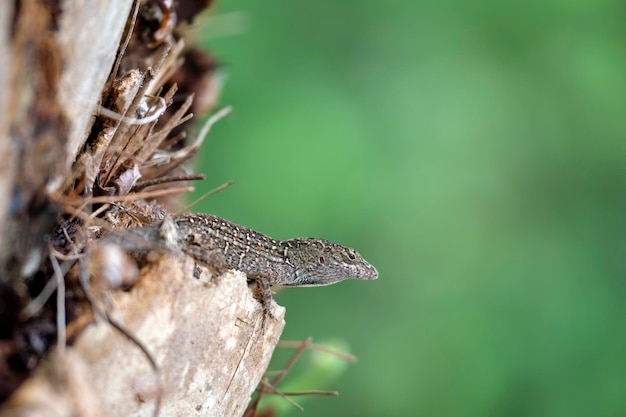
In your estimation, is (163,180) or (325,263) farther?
(325,263)

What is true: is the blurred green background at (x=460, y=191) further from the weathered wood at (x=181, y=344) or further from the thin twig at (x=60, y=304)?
the thin twig at (x=60, y=304)

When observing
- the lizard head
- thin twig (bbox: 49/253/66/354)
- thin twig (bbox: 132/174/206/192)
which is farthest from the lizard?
thin twig (bbox: 49/253/66/354)

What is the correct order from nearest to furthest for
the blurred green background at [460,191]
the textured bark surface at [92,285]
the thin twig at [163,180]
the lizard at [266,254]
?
the textured bark surface at [92,285]
the lizard at [266,254]
the thin twig at [163,180]
the blurred green background at [460,191]

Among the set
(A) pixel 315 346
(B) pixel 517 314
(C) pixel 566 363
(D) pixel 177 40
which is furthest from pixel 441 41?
(A) pixel 315 346

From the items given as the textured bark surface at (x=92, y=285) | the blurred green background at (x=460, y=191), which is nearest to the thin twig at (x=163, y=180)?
the textured bark surface at (x=92, y=285)

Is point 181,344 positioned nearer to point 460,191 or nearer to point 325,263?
point 325,263

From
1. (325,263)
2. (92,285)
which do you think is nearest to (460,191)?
(325,263)

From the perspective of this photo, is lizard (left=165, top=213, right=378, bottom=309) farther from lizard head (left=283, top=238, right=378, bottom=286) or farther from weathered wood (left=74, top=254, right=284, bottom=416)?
weathered wood (left=74, top=254, right=284, bottom=416)
